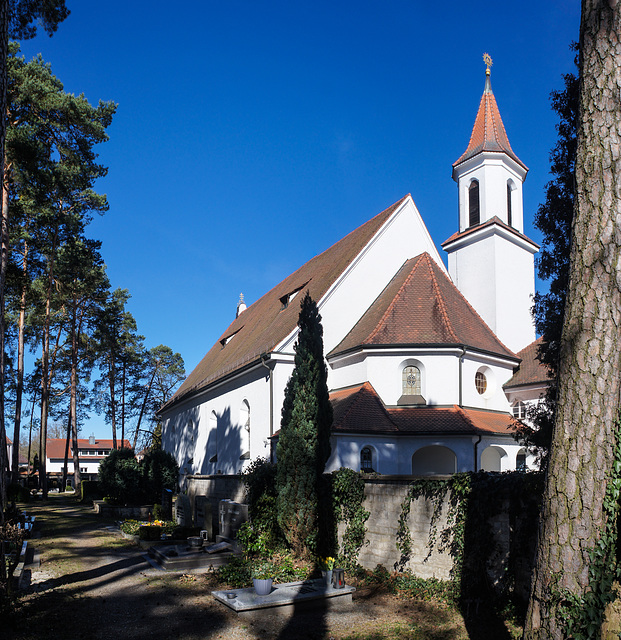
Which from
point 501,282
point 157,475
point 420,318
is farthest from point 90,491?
point 501,282

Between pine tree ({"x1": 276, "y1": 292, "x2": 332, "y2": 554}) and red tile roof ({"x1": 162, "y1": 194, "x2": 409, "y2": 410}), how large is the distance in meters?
7.24

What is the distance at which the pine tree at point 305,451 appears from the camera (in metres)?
12.5

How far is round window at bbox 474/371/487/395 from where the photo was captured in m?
20.9

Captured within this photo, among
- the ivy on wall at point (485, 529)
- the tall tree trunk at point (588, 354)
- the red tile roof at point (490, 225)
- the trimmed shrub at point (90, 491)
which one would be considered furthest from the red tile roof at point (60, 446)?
the tall tree trunk at point (588, 354)

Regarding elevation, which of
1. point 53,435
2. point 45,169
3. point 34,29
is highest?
point 34,29

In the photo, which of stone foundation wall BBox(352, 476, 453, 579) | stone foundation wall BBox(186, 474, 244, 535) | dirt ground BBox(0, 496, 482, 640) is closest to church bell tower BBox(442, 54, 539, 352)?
stone foundation wall BBox(186, 474, 244, 535)

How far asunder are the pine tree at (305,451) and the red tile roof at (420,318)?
6.27 metres

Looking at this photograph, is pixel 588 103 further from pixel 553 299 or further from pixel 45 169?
pixel 45 169

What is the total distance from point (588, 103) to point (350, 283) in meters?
→ 17.5

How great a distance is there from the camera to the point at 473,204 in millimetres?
27812

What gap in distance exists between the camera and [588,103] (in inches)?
196

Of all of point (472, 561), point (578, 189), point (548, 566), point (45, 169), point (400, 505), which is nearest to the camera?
point (548, 566)

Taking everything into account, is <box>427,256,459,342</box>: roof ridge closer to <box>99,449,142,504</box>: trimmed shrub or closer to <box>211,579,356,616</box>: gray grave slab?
<box>211,579,356,616</box>: gray grave slab

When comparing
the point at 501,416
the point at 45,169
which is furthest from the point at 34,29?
the point at 501,416
